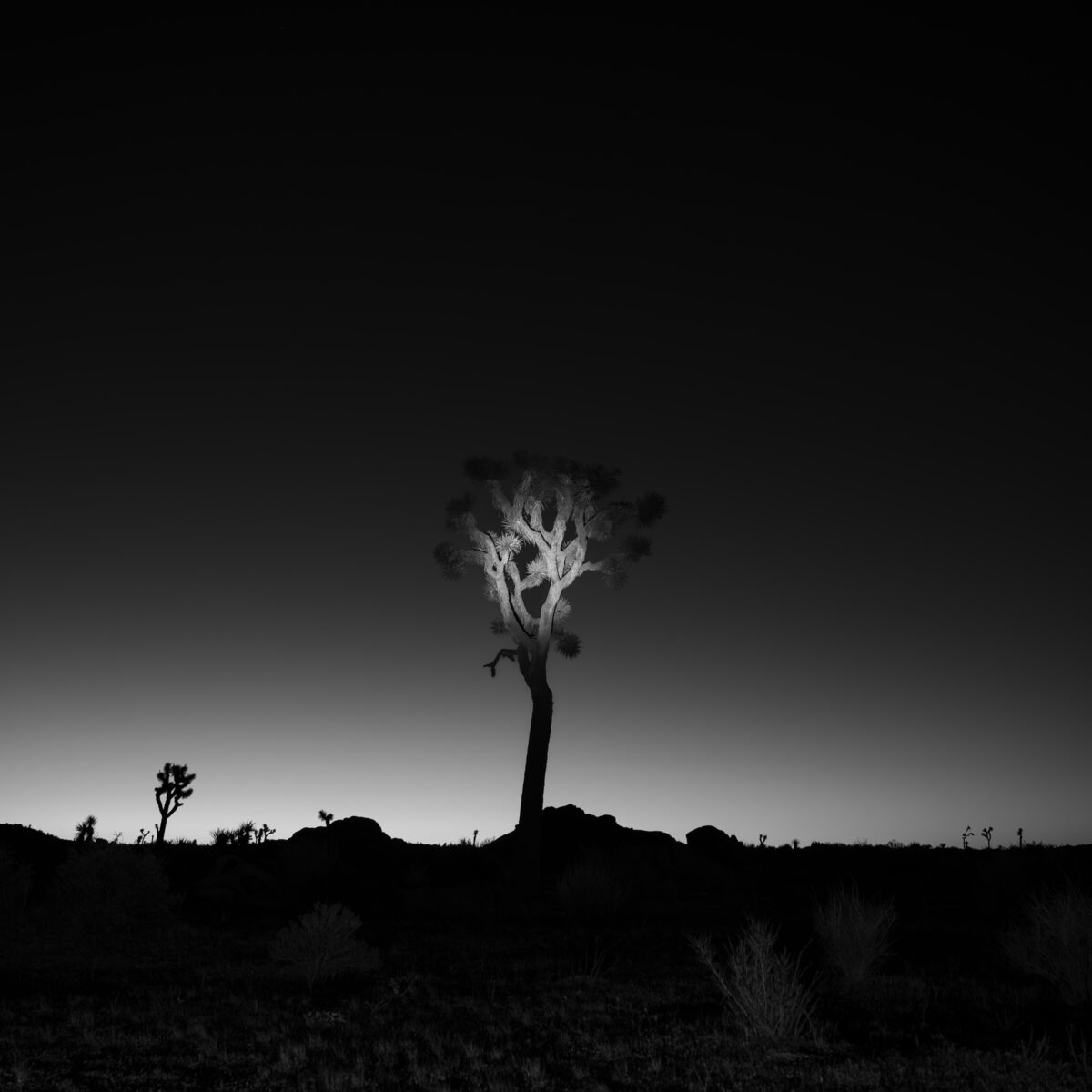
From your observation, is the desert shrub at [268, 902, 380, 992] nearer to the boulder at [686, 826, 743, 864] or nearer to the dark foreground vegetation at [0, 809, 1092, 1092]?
the dark foreground vegetation at [0, 809, 1092, 1092]

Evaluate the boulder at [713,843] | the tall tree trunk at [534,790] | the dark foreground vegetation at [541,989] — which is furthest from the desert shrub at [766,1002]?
the boulder at [713,843]

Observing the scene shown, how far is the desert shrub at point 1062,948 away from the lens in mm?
8742

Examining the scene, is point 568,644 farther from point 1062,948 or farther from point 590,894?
point 1062,948

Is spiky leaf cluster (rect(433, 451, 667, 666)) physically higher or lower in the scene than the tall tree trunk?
higher

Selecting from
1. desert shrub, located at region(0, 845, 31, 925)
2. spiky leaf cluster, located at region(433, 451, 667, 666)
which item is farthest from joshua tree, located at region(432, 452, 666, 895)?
desert shrub, located at region(0, 845, 31, 925)

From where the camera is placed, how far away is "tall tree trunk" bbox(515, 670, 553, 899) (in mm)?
19297

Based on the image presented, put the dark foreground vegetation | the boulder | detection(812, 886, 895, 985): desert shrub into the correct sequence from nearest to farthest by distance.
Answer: the dark foreground vegetation → detection(812, 886, 895, 985): desert shrub → the boulder

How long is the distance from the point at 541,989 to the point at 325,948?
2592 mm

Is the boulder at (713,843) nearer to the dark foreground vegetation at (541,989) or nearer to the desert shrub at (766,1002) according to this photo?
the dark foreground vegetation at (541,989)

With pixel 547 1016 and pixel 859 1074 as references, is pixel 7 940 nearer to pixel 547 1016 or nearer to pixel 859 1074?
pixel 547 1016

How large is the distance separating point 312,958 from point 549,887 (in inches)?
495

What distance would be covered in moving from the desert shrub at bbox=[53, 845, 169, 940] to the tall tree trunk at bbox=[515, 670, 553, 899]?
684cm

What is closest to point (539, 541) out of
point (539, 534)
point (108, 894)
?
point (539, 534)

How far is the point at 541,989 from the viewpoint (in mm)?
9875
